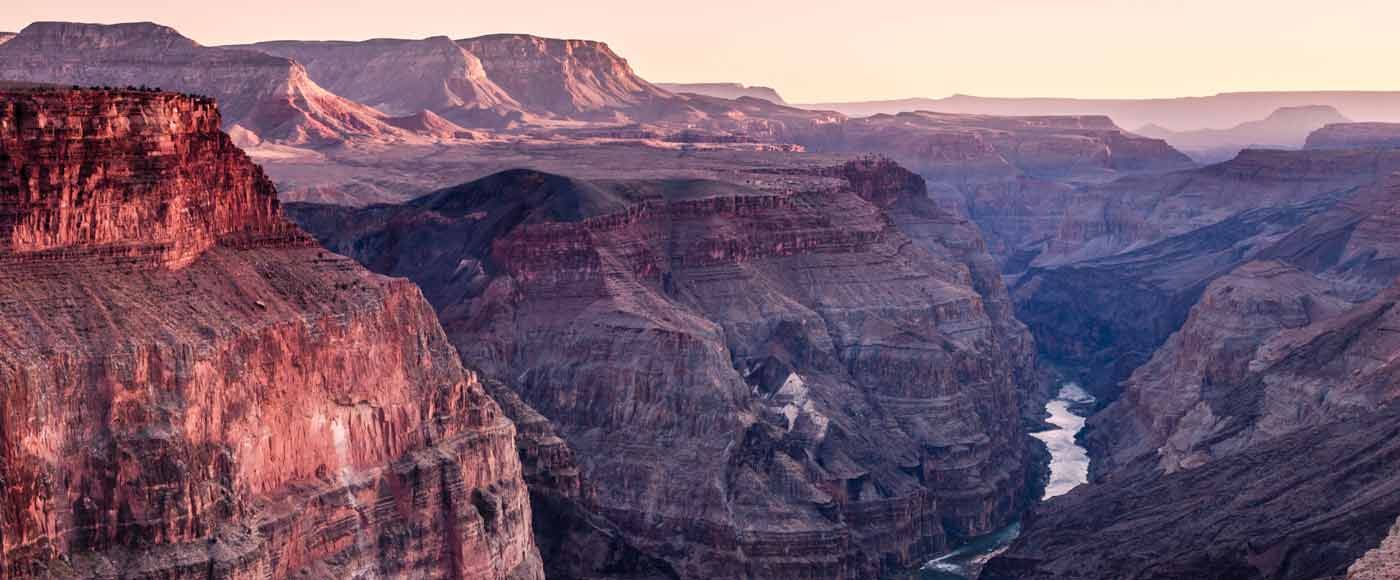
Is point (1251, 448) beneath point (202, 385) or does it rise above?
beneath

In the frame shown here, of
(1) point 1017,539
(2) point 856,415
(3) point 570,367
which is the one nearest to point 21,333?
(3) point 570,367

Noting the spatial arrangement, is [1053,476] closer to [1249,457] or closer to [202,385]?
[1249,457]

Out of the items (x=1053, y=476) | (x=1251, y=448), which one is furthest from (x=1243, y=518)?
(x=1053, y=476)

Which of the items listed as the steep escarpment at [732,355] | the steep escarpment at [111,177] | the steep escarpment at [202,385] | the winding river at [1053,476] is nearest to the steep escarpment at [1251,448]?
the winding river at [1053,476]

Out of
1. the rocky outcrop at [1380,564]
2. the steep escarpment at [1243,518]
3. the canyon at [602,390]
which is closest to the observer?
the canyon at [602,390]

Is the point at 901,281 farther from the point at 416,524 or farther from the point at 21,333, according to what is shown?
the point at 21,333

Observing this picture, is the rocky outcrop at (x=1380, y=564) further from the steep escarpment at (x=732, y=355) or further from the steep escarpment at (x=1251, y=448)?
the steep escarpment at (x=732, y=355)
